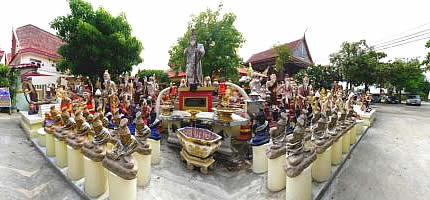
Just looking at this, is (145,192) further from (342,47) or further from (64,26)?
(342,47)

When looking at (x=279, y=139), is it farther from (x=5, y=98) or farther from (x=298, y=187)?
(x=5, y=98)

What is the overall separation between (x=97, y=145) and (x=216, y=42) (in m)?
16.5

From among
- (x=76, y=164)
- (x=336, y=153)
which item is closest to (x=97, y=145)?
(x=76, y=164)

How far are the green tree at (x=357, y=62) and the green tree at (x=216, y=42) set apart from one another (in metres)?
11.8

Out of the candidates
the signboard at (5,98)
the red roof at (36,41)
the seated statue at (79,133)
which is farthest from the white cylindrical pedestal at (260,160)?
the red roof at (36,41)

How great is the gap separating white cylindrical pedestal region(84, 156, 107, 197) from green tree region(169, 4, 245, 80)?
15.5 metres

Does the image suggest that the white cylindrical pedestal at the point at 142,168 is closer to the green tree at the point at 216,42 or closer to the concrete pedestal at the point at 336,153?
the concrete pedestal at the point at 336,153

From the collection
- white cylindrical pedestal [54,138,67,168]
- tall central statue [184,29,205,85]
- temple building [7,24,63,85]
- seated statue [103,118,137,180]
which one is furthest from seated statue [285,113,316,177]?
temple building [7,24,63,85]

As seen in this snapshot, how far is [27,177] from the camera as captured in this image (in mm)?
4371

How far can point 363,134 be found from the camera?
786 centimetres

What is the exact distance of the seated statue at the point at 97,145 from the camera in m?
3.32

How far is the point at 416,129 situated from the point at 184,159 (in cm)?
961

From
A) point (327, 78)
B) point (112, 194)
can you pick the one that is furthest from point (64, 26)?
point (327, 78)

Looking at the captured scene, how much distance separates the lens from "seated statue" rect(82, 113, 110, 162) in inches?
131
